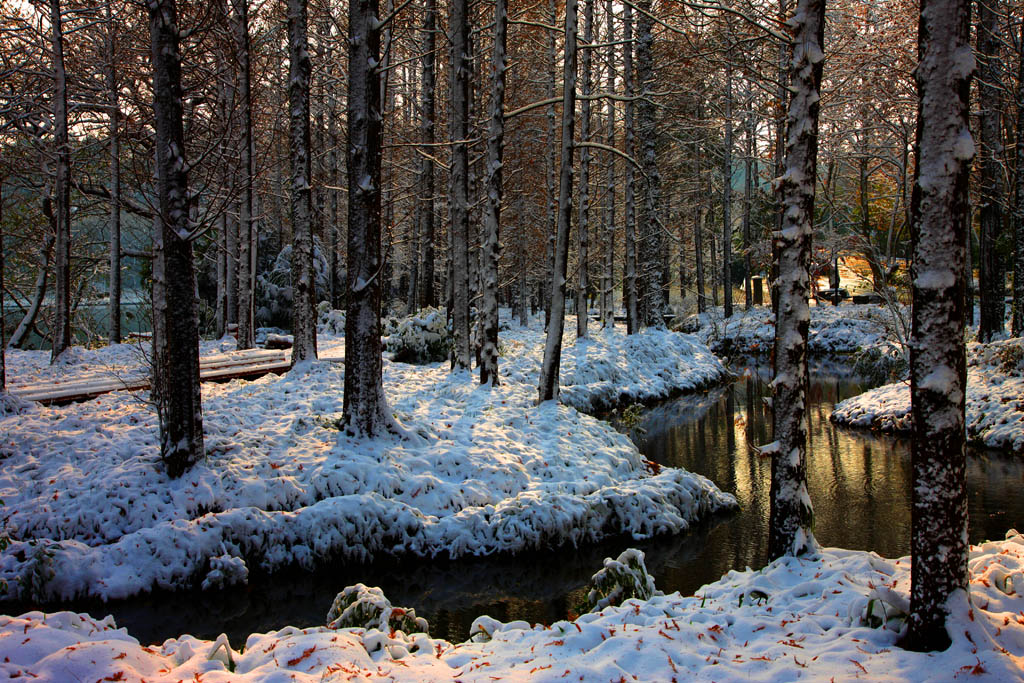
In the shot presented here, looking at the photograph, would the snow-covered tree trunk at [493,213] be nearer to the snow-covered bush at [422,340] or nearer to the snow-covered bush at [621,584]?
the snow-covered bush at [422,340]

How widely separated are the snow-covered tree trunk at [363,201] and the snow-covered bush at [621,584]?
4.59m

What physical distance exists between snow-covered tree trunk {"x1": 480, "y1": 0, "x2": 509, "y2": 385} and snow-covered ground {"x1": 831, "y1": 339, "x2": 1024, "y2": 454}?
8.72 meters

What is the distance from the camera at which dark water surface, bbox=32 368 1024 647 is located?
6262 millimetres

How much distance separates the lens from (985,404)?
13.3 meters

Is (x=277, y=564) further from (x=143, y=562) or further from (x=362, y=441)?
(x=362, y=441)

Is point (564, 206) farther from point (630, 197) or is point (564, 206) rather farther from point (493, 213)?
point (630, 197)

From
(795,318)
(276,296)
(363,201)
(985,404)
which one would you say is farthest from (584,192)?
(276,296)

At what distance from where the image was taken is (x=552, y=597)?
679cm

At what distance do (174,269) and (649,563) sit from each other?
6.72 metres

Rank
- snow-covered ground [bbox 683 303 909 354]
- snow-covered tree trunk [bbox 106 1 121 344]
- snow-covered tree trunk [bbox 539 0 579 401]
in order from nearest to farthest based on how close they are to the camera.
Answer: snow-covered tree trunk [bbox 539 0 579 401]
snow-covered tree trunk [bbox 106 1 121 344]
snow-covered ground [bbox 683 303 909 354]

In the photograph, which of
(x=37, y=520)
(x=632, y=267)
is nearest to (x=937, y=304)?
(x=37, y=520)

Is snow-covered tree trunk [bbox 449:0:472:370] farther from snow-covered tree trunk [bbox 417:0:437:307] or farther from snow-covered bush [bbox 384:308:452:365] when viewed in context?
snow-covered bush [bbox 384:308:452:365]

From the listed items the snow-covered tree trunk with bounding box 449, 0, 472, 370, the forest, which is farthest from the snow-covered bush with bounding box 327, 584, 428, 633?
the snow-covered tree trunk with bounding box 449, 0, 472, 370

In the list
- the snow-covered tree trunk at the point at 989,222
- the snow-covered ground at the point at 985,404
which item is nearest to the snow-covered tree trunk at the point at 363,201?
the snow-covered ground at the point at 985,404
